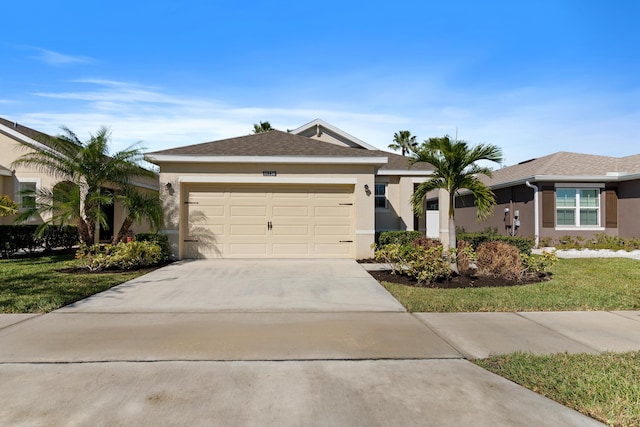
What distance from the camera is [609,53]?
1213 cm

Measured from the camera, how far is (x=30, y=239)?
1342 cm

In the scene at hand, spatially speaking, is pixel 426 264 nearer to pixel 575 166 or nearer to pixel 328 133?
pixel 328 133

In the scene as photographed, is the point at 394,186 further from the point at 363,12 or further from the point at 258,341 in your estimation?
the point at 258,341

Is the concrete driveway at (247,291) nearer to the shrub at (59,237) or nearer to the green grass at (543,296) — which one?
the green grass at (543,296)

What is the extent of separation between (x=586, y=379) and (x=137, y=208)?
10948 mm

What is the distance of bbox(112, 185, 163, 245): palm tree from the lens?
10977 millimetres

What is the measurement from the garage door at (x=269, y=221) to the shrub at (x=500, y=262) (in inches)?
178

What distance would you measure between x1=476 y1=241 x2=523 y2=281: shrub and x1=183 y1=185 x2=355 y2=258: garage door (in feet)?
14.9

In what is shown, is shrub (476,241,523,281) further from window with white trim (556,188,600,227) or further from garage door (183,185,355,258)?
window with white trim (556,188,600,227)

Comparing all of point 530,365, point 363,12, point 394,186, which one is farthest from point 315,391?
point 394,186

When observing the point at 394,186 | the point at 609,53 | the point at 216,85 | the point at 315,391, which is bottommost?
the point at 315,391

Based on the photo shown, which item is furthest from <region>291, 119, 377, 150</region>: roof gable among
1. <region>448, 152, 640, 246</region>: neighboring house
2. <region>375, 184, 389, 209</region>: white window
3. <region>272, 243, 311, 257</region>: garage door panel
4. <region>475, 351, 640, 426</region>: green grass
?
<region>475, 351, 640, 426</region>: green grass

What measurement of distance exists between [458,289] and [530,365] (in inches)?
162

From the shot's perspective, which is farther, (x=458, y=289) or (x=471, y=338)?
(x=458, y=289)
